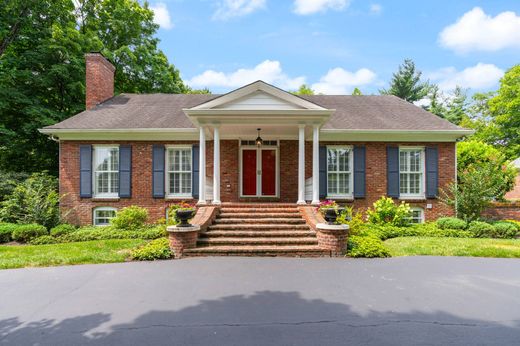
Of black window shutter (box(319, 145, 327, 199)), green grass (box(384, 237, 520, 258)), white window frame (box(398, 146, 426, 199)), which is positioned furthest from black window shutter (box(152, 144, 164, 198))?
white window frame (box(398, 146, 426, 199))

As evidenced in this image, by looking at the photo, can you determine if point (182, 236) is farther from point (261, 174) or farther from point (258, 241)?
point (261, 174)

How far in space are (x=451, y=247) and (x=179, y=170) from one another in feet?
30.4

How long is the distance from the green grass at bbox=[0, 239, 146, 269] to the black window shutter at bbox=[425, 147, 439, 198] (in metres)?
10.4

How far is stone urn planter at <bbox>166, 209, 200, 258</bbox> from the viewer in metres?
6.71

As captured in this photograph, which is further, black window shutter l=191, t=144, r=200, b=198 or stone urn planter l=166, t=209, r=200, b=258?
black window shutter l=191, t=144, r=200, b=198

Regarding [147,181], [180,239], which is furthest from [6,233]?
[180,239]

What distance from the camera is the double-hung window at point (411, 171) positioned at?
37.0 ft

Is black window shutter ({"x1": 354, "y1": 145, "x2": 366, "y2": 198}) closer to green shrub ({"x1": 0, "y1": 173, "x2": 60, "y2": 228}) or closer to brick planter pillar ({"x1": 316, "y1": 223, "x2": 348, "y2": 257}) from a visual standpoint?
brick planter pillar ({"x1": 316, "y1": 223, "x2": 348, "y2": 257})

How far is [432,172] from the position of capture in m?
11.1

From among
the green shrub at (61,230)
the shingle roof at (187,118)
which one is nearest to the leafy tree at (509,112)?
the shingle roof at (187,118)

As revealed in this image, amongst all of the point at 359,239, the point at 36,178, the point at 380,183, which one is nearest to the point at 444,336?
the point at 359,239

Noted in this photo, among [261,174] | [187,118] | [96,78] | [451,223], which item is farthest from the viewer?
[96,78]

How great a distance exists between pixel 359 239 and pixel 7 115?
1671 cm

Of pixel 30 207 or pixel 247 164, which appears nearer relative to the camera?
pixel 30 207
